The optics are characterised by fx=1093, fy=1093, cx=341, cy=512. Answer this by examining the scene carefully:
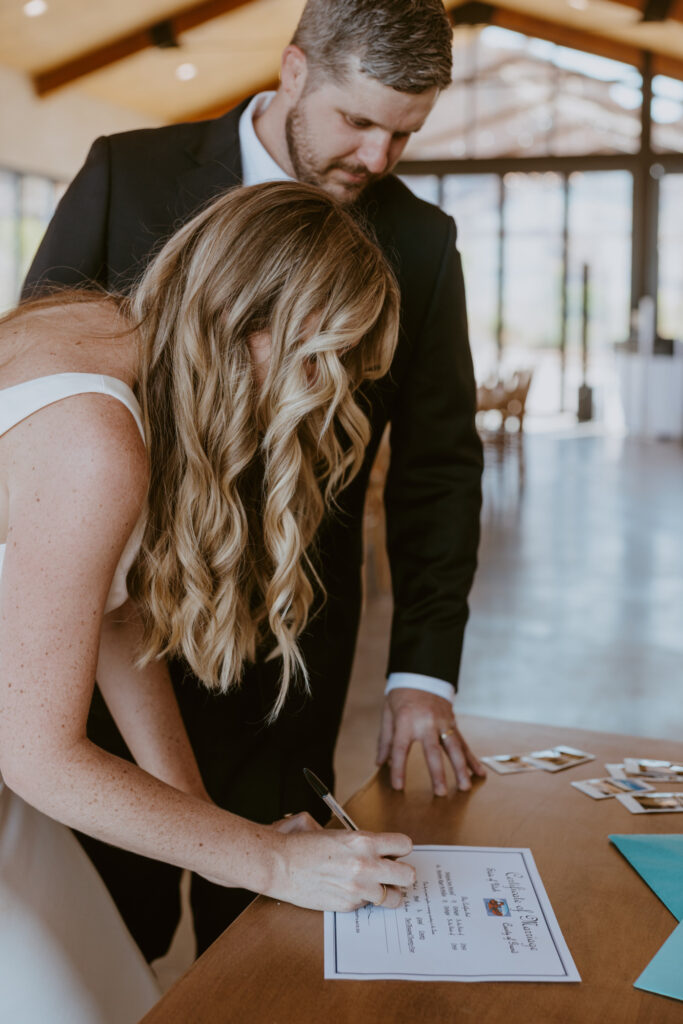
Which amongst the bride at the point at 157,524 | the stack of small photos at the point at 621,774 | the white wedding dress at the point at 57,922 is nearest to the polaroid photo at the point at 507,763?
the stack of small photos at the point at 621,774

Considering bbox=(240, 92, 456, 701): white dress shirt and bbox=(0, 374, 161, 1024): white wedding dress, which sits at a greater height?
bbox=(240, 92, 456, 701): white dress shirt

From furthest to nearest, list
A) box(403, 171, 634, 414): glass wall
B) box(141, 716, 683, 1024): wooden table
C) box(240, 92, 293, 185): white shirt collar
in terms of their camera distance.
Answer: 1. box(403, 171, 634, 414): glass wall
2. box(240, 92, 293, 185): white shirt collar
3. box(141, 716, 683, 1024): wooden table

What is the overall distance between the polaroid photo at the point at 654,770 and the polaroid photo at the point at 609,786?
Result: 0.03 meters

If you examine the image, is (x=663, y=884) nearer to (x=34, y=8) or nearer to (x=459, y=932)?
(x=459, y=932)

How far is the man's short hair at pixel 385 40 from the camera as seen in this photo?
60.6 inches

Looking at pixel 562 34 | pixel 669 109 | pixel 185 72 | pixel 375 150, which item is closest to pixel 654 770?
pixel 375 150

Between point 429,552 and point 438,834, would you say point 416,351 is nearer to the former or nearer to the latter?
point 429,552

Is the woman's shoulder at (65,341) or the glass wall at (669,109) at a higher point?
the glass wall at (669,109)

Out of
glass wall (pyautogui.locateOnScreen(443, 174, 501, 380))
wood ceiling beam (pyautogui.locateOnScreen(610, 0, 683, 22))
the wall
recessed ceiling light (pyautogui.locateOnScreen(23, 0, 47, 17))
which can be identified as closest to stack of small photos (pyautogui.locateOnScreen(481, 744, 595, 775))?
recessed ceiling light (pyautogui.locateOnScreen(23, 0, 47, 17))

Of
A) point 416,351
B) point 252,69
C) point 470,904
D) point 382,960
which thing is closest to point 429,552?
point 416,351

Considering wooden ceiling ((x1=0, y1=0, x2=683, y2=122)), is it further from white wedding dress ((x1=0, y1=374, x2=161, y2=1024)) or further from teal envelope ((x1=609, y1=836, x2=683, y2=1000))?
teal envelope ((x1=609, y1=836, x2=683, y2=1000))

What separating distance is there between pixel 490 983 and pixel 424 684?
2.33 feet

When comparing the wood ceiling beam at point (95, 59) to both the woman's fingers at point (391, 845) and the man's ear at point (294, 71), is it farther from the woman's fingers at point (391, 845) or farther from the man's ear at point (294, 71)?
the woman's fingers at point (391, 845)

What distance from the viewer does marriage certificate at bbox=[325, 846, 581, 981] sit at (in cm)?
106
